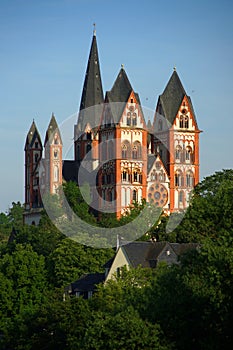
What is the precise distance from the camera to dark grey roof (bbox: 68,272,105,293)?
6726 cm

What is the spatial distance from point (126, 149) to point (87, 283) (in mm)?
47955

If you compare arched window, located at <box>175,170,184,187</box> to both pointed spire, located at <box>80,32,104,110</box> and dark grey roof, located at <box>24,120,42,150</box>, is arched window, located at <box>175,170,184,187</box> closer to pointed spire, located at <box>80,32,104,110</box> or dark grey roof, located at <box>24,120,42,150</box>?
pointed spire, located at <box>80,32,104,110</box>

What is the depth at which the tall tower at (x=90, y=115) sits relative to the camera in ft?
404

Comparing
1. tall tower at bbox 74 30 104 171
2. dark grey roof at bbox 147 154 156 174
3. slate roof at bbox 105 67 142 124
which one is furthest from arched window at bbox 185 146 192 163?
tall tower at bbox 74 30 104 171

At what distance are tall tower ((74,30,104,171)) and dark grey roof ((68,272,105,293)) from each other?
167 feet

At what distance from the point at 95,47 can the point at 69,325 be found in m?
76.9

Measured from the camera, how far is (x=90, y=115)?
12356cm

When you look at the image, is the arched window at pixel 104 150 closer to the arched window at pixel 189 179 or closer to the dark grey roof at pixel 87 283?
the arched window at pixel 189 179

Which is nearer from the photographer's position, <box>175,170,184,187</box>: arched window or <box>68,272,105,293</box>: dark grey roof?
<box>68,272,105,293</box>: dark grey roof

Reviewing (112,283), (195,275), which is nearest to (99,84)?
(112,283)

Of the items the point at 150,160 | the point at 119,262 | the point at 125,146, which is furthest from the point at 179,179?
the point at 119,262

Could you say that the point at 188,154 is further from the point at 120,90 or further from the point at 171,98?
the point at 120,90

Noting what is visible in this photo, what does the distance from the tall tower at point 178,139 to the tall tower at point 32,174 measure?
15.8 m

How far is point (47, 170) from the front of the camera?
411 feet
